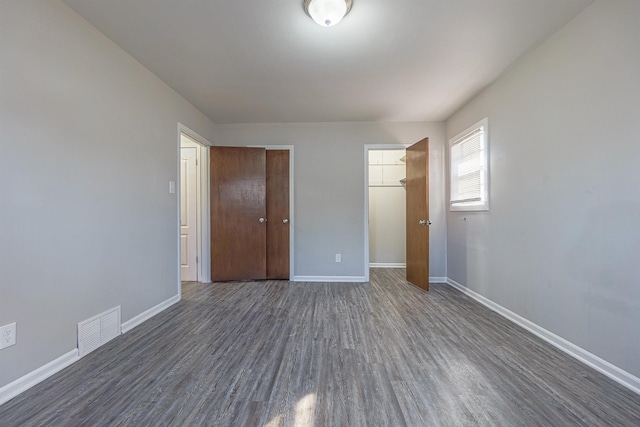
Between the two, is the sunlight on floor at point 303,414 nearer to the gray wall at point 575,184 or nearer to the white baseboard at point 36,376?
the white baseboard at point 36,376

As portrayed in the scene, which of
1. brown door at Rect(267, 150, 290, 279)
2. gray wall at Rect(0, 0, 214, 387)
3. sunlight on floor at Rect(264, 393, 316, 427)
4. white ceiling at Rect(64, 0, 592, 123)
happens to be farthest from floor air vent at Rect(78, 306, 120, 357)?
white ceiling at Rect(64, 0, 592, 123)

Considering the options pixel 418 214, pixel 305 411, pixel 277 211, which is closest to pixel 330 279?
pixel 277 211

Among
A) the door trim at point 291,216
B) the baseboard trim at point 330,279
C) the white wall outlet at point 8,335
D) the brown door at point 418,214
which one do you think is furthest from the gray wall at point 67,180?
the brown door at point 418,214

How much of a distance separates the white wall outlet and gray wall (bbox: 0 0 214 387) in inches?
1.0

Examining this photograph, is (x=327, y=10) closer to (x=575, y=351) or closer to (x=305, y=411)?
(x=305, y=411)

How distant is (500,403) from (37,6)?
351 centimetres

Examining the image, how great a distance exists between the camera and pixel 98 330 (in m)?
1.95

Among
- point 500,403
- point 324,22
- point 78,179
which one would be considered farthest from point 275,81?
point 500,403

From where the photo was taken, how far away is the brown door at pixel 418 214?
3316 millimetres

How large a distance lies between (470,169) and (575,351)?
2034 mm

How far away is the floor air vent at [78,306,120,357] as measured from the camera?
182 cm

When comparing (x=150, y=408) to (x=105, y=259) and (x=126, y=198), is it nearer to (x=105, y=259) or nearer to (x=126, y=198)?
(x=105, y=259)

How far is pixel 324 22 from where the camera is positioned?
5.70ft

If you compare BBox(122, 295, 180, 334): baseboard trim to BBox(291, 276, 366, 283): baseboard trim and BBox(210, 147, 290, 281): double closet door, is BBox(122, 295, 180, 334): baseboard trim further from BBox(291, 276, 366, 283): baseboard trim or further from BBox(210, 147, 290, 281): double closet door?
BBox(291, 276, 366, 283): baseboard trim
